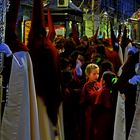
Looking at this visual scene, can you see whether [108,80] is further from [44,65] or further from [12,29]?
[12,29]

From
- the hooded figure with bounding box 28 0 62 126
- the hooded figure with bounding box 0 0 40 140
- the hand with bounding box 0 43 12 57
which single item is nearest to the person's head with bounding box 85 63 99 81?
the hooded figure with bounding box 28 0 62 126

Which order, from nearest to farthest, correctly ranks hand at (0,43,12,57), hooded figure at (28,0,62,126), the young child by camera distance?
hand at (0,43,12,57) < hooded figure at (28,0,62,126) < the young child

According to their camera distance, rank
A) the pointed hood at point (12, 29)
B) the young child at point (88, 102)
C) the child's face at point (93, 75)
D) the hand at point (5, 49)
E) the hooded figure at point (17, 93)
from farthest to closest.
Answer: the child's face at point (93, 75)
the young child at point (88, 102)
the pointed hood at point (12, 29)
the hooded figure at point (17, 93)
the hand at point (5, 49)

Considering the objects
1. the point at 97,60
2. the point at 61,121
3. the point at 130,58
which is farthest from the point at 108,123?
the point at 97,60

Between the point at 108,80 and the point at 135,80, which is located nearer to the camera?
the point at 135,80

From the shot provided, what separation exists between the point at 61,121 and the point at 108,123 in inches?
28.5

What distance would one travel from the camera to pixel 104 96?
5680mm

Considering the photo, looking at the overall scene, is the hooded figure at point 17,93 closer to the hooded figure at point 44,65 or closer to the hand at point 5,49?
the hand at point 5,49

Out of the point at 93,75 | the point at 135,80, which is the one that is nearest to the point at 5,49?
the point at 135,80

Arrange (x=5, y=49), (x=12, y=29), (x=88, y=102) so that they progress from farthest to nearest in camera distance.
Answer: (x=88, y=102), (x=12, y=29), (x=5, y=49)

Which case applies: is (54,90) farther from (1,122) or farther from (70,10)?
(70,10)

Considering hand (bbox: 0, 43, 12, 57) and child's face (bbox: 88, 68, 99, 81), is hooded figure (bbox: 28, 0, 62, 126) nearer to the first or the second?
hand (bbox: 0, 43, 12, 57)

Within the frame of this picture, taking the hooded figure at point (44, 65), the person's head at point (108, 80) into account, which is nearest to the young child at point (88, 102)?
the person's head at point (108, 80)

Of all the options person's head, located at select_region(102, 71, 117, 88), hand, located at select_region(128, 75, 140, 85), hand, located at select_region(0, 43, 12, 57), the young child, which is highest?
hand, located at select_region(0, 43, 12, 57)
